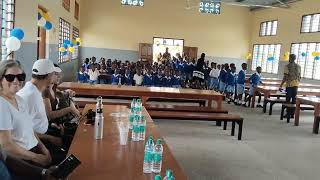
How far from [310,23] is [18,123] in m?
15.5

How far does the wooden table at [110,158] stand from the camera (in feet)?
6.78

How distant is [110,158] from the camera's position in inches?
93.9

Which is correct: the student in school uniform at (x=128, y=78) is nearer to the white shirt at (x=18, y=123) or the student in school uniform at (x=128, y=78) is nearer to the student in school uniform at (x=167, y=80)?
the student in school uniform at (x=167, y=80)

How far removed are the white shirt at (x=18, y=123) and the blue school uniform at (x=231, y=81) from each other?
9.53 m

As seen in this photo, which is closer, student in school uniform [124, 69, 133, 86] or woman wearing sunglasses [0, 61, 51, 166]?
woman wearing sunglasses [0, 61, 51, 166]

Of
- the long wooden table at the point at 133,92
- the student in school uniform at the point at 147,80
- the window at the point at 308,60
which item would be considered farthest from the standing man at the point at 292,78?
the window at the point at 308,60

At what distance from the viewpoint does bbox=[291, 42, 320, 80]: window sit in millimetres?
14789

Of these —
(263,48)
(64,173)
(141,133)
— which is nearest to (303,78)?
(263,48)

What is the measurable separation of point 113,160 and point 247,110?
847 cm

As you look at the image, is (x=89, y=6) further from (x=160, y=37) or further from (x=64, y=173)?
(x=64, y=173)

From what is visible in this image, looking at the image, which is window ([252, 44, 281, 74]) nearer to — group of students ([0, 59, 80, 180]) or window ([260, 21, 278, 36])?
window ([260, 21, 278, 36])

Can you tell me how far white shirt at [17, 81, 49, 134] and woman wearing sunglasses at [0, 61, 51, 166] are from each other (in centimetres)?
46

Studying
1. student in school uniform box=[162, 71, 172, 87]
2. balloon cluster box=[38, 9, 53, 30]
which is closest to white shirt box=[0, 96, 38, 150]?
balloon cluster box=[38, 9, 53, 30]

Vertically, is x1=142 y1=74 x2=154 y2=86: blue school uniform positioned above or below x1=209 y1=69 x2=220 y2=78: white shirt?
below
